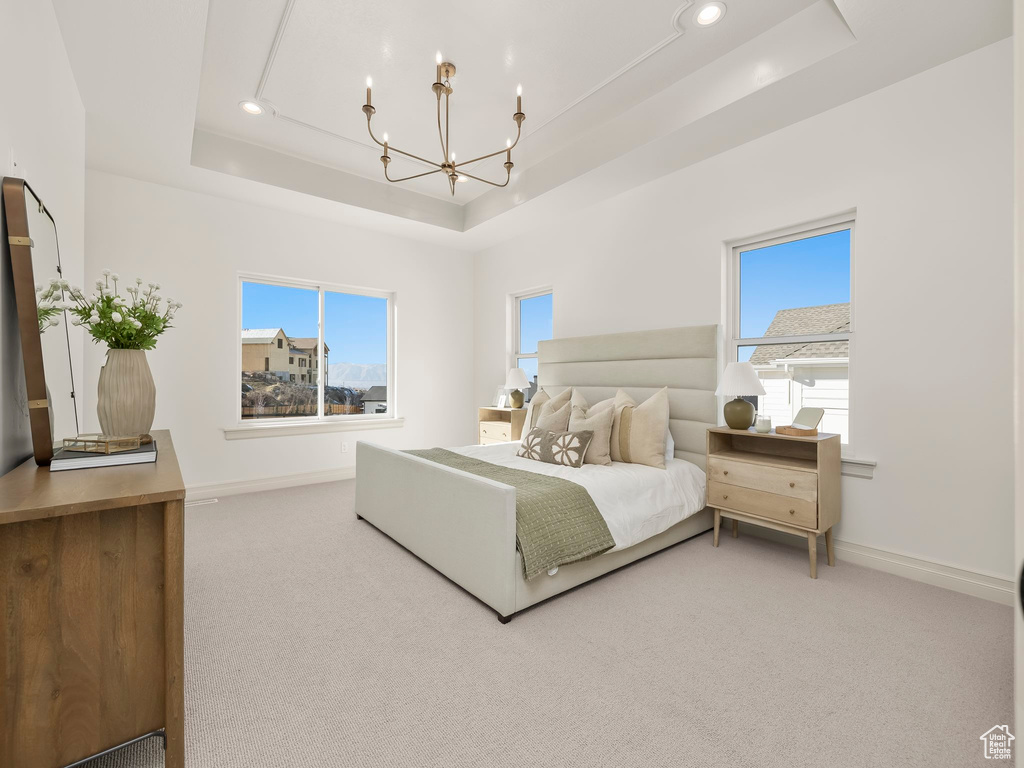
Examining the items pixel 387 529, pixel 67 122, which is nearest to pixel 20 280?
pixel 67 122

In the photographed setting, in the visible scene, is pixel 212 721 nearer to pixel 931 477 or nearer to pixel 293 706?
pixel 293 706

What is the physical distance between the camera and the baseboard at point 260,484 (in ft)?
13.4

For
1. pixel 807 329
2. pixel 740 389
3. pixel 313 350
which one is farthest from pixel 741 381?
pixel 313 350

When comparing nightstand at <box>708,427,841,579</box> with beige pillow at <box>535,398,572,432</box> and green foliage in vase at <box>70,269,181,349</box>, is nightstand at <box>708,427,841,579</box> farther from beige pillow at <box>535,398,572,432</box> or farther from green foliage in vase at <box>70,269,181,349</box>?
green foliage in vase at <box>70,269,181,349</box>

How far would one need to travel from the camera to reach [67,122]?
2.36 meters

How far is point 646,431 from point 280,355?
370cm

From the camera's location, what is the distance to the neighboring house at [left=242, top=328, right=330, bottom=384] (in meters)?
4.50

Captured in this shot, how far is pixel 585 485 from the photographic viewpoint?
101 inches

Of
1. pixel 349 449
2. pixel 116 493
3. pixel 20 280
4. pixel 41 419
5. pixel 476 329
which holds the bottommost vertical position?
pixel 349 449

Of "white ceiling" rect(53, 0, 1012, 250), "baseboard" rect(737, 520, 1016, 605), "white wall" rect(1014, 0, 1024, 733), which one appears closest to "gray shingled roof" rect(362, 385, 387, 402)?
"white ceiling" rect(53, 0, 1012, 250)

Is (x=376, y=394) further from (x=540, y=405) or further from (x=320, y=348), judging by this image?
(x=540, y=405)

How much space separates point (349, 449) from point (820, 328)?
14.6 feet

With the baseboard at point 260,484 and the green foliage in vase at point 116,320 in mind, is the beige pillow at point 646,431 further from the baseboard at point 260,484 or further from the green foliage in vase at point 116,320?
the baseboard at point 260,484

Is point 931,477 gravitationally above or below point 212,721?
above
